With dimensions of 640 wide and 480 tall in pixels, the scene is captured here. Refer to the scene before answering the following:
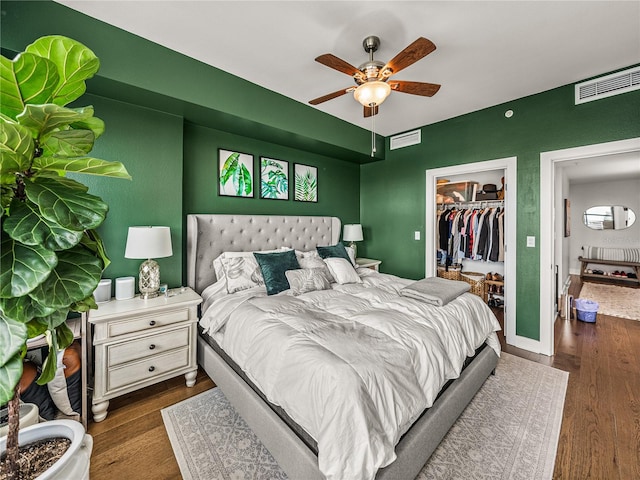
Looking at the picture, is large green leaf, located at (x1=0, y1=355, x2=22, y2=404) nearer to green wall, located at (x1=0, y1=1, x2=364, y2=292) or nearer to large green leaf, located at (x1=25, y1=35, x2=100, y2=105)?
large green leaf, located at (x1=25, y1=35, x2=100, y2=105)

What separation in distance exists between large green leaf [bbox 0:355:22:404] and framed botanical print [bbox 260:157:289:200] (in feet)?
9.60

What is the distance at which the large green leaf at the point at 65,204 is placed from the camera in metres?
0.62

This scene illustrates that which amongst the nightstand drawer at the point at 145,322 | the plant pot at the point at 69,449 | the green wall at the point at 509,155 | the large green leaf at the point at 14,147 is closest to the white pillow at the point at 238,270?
the nightstand drawer at the point at 145,322

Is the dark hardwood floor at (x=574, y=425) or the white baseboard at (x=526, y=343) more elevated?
the white baseboard at (x=526, y=343)

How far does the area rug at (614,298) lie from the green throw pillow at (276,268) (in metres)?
4.85

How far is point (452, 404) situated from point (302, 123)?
2.98 meters

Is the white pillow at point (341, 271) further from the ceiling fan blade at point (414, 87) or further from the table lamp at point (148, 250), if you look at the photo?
the ceiling fan blade at point (414, 87)

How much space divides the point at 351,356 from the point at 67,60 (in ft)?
4.86

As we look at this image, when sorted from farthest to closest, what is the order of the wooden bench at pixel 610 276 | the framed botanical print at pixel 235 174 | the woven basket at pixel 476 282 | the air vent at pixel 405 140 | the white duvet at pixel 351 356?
the wooden bench at pixel 610 276 < the woven basket at pixel 476 282 < the air vent at pixel 405 140 < the framed botanical print at pixel 235 174 < the white duvet at pixel 351 356

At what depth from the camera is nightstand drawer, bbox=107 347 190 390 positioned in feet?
6.29

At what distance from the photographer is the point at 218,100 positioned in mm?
2492

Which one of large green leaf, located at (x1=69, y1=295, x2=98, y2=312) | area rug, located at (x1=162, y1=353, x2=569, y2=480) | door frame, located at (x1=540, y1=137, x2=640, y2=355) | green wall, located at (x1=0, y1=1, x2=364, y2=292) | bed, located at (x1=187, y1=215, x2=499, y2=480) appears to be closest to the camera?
large green leaf, located at (x1=69, y1=295, x2=98, y2=312)

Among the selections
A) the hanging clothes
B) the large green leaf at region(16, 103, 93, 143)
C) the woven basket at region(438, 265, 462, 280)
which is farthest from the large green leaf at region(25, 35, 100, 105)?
the woven basket at region(438, 265, 462, 280)

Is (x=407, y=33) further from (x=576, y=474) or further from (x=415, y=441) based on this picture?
(x=576, y=474)
